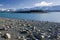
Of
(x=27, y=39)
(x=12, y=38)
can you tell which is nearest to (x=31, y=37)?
(x=27, y=39)

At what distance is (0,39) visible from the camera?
5.98 metres

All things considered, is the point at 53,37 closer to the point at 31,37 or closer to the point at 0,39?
the point at 31,37

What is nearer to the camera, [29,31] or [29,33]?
[29,33]

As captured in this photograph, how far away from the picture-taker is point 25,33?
700cm

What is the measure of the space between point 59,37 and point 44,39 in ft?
1.98

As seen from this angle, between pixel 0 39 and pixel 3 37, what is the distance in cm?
24

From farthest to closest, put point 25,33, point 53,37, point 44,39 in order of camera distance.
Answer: point 25,33, point 53,37, point 44,39

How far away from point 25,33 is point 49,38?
3.76ft

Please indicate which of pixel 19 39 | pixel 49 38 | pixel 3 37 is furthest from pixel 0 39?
pixel 49 38

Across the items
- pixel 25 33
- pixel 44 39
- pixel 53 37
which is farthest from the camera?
pixel 25 33

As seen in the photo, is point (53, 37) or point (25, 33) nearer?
point (53, 37)

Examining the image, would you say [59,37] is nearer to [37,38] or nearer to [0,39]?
[37,38]

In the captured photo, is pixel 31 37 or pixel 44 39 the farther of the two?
pixel 31 37

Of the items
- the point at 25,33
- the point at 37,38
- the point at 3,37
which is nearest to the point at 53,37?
the point at 37,38
